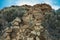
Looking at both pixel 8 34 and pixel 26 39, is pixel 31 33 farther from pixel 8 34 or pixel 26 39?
pixel 8 34

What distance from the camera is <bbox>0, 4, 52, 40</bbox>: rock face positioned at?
2435 centimetres

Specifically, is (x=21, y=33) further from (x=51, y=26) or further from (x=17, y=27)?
(x=51, y=26)

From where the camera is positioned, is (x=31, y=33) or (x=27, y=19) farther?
(x=27, y=19)

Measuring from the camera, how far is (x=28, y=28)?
25.3m

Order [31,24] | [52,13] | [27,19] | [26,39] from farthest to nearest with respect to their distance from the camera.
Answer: [52,13]
[27,19]
[31,24]
[26,39]

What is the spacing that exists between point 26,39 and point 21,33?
1.15 metres

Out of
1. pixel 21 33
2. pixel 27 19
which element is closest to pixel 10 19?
pixel 27 19

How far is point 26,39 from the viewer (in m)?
24.2

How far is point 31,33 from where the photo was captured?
79.9 ft

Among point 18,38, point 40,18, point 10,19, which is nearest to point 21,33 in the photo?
point 18,38

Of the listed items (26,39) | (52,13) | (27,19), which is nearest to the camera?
(26,39)

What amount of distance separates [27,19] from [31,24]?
189 cm

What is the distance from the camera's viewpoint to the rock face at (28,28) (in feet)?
79.9

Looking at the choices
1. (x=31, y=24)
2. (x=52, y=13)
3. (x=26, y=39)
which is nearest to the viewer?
(x=26, y=39)
